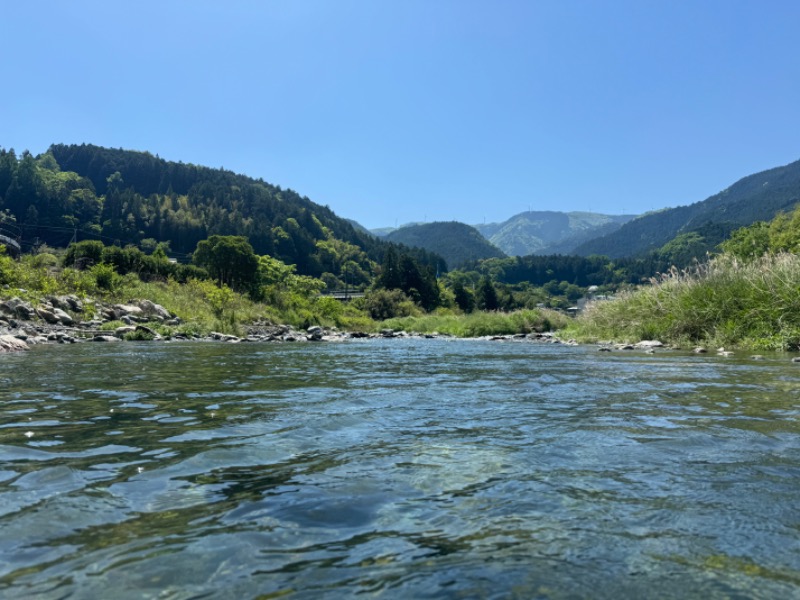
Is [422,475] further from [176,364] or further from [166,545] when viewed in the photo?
[176,364]

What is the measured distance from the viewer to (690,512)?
2.58 meters

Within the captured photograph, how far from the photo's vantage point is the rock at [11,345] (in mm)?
13529

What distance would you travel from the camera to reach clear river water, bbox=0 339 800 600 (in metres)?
1.96

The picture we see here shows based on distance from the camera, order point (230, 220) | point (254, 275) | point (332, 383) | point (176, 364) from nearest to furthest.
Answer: point (332, 383)
point (176, 364)
point (254, 275)
point (230, 220)

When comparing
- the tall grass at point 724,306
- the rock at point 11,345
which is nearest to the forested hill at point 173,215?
the rock at point 11,345

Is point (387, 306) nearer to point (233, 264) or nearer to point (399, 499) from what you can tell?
point (233, 264)

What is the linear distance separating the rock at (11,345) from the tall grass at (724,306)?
63.5 ft

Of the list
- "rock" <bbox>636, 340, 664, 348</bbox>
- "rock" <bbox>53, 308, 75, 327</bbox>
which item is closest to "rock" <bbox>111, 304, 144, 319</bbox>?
"rock" <bbox>53, 308, 75, 327</bbox>

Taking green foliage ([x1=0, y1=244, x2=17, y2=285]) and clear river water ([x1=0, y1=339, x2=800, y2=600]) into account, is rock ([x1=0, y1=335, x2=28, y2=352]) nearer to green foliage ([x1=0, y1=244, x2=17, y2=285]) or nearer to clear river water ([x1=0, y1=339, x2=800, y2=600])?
clear river water ([x1=0, y1=339, x2=800, y2=600])

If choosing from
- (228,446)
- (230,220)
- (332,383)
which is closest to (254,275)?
(332,383)

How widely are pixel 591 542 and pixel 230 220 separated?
139085mm

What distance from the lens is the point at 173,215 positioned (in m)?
131

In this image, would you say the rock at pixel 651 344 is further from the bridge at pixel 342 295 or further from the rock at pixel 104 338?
the bridge at pixel 342 295

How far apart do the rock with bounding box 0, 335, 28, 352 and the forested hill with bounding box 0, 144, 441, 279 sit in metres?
109
